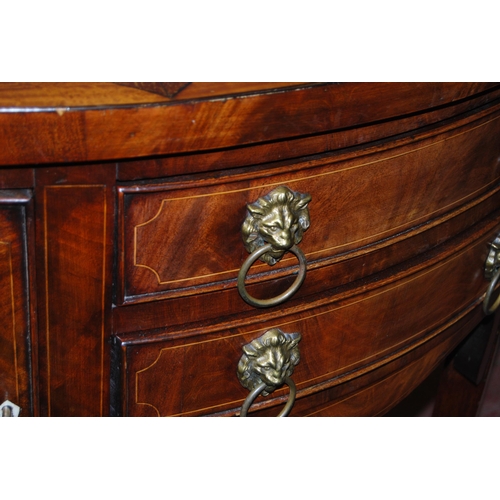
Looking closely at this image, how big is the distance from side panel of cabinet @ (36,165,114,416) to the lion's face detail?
117 mm

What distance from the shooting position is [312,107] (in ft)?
2.30

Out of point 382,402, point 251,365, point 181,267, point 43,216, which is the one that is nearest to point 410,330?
point 382,402

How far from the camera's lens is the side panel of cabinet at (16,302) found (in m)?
0.67

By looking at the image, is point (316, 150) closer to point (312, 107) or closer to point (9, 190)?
point (312, 107)

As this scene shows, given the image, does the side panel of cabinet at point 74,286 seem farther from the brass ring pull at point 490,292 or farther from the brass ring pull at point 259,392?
the brass ring pull at point 490,292

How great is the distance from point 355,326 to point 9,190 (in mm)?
387

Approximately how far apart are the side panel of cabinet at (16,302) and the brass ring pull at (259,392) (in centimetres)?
19

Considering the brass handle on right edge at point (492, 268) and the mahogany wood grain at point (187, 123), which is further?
the brass handle on right edge at point (492, 268)

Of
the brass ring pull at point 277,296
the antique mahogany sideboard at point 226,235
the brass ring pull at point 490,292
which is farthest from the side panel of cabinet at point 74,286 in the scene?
the brass ring pull at point 490,292

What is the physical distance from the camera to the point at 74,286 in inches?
28.5

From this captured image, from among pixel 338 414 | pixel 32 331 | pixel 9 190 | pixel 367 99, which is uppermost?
pixel 367 99

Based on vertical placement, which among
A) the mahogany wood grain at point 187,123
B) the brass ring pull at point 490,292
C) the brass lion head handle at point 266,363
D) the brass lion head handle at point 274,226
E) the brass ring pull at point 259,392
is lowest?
the brass ring pull at point 259,392

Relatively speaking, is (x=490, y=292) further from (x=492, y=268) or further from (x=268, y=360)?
(x=268, y=360)

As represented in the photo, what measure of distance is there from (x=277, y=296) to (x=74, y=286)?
0.19 meters
